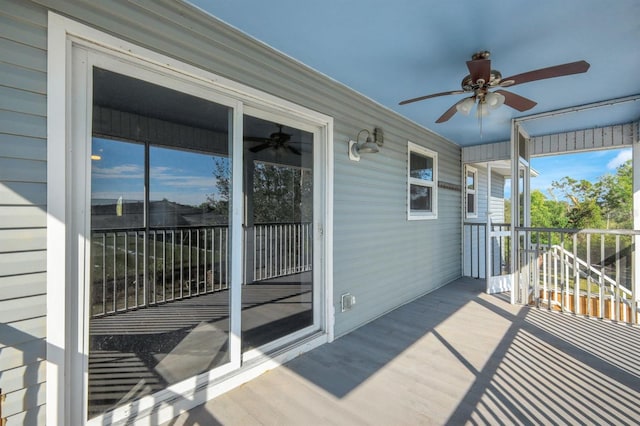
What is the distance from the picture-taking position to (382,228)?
3834 millimetres

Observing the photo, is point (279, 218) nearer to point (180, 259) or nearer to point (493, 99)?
point (180, 259)

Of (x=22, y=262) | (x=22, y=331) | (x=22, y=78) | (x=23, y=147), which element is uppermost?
(x=22, y=78)

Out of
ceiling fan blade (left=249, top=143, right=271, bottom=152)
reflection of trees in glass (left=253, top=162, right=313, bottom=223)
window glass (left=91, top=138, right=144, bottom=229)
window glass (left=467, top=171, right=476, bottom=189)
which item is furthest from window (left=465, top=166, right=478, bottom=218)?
window glass (left=91, top=138, right=144, bottom=229)

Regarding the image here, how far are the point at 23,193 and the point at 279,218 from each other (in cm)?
236

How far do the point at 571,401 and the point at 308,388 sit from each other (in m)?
1.83

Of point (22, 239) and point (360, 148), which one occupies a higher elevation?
point (360, 148)

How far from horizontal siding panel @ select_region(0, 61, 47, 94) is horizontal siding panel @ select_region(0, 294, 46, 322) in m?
0.99

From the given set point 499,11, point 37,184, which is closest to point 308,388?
point 37,184

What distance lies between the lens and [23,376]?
1393 mm

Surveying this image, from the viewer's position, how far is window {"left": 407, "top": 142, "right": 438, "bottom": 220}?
4.53m

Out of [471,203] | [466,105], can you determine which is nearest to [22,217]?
[466,105]

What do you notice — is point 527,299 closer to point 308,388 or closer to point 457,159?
point 457,159

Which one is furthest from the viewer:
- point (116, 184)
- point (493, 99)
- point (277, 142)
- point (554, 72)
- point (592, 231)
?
point (592, 231)

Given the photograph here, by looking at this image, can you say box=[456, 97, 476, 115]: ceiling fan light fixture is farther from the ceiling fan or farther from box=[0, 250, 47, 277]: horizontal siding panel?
box=[0, 250, 47, 277]: horizontal siding panel
